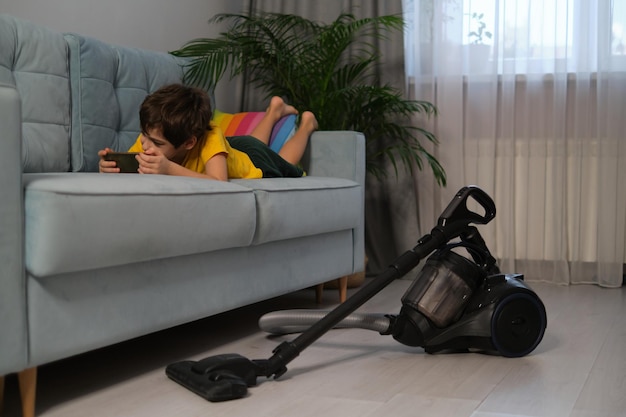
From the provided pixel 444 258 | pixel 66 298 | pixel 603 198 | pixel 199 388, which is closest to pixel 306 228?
pixel 444 258

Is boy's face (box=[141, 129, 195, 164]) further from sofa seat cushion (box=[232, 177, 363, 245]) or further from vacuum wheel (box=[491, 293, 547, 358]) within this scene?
vacuum wheel (box=[491, 293, 547, 358])

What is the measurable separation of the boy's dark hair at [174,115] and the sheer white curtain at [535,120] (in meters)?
1.49

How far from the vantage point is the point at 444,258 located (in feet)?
6.35

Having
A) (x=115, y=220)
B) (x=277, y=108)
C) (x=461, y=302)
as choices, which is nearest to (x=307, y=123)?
(x=277, y=108)

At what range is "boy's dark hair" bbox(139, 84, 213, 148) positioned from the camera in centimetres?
218

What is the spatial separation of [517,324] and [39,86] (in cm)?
141

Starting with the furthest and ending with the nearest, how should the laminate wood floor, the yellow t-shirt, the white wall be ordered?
the white wall < the yellow t-shirt < the laminate wood floor

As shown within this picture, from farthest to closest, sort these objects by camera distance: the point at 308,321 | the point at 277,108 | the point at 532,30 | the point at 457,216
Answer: the point at 532,30 → the point at 277,108 → the point at 308,321 → the point at 457,216

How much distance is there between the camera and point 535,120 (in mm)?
3314

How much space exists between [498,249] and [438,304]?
1.57m

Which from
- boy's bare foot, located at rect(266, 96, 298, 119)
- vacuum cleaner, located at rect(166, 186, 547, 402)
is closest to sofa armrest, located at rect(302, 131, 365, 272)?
boy's bare foot, located at rect(266, 96, 298, 119)

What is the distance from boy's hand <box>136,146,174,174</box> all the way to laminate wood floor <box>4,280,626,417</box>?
46 centimetres

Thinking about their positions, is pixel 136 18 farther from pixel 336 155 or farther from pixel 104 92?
pixel 336 155

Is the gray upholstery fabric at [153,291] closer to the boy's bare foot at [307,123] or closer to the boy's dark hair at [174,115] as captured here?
the boy's dark hair at [174,115]
